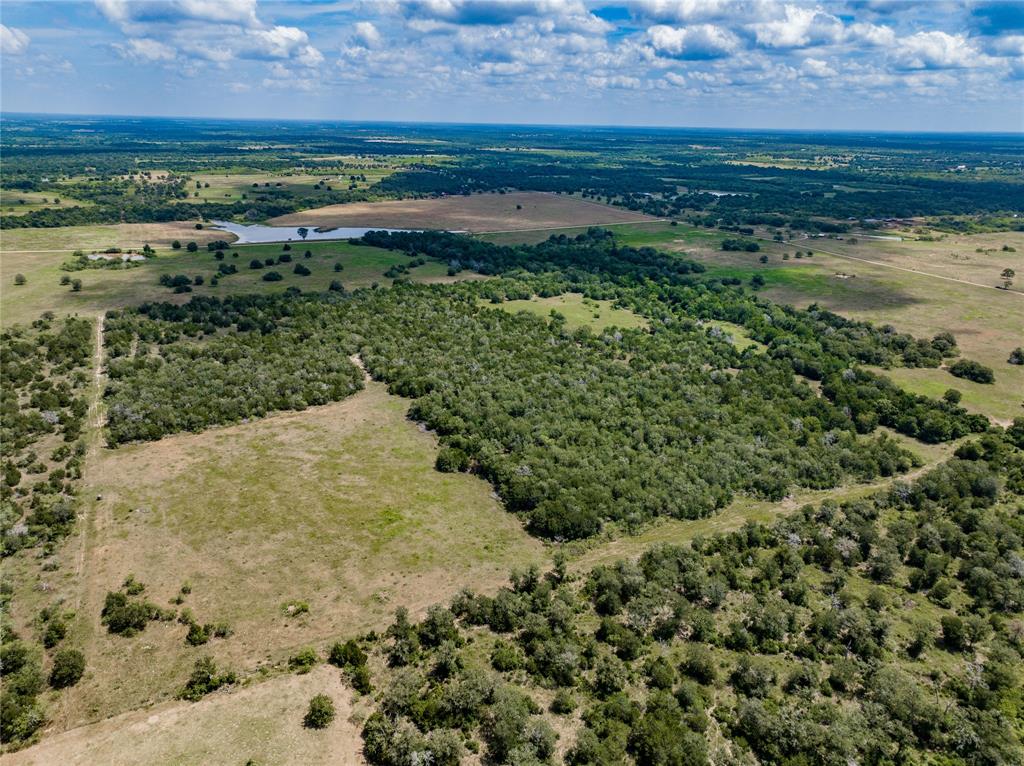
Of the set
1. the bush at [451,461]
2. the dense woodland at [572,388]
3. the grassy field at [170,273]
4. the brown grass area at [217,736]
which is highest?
the grassy field at [170,273]

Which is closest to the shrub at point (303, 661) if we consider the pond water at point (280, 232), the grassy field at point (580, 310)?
the grassy field at point (580, 310)

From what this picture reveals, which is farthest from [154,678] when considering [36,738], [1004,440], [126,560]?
[1004,440]

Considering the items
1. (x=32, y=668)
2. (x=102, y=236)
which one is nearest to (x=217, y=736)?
(x=32, y=668)

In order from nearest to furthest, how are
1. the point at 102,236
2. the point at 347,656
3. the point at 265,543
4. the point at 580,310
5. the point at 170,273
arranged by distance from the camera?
the point at 347,656 < the point at 265,543 < the point at 580,310 < the point at 170,273 < the point at 102,236

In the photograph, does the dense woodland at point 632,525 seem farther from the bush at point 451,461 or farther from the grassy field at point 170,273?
the grassy field at point 170,273

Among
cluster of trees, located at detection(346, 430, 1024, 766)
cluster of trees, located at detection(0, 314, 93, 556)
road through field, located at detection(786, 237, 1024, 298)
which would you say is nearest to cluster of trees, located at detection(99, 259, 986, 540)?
cluster of trees, located at detection(0, 314, 93, 556)

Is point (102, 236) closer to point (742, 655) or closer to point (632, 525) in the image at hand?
point (632, 525)
